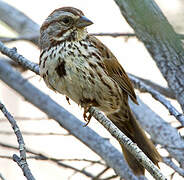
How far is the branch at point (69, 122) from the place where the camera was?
3957 mm

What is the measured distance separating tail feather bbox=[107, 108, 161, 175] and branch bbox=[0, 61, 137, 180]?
0.33ft

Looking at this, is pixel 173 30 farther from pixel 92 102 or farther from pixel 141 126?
pixel 141 126

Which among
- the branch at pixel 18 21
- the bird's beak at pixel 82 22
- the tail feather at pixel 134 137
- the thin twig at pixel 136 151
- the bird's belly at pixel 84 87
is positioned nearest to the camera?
the thin twig at pixel 136 151

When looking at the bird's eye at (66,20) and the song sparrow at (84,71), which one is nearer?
the song sparrow at (84,71)

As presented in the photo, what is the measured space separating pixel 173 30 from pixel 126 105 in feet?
5.81

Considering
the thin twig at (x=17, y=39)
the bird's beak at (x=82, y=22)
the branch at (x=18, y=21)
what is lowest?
the bird's beak at (x=82, y=22)

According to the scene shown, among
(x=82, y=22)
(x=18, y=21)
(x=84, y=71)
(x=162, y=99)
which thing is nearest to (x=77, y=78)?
(x=84, y=71)

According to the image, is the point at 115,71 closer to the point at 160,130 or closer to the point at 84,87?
the point at 84,87

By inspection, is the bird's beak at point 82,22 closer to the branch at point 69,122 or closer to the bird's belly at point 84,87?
the bird's belly at point 84,87

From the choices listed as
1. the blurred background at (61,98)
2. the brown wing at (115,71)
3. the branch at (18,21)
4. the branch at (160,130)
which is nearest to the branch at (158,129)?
the branch at (160,130)

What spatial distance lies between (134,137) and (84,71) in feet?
2.61

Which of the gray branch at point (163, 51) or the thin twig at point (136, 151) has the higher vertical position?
the gray branch at point (163, 51)

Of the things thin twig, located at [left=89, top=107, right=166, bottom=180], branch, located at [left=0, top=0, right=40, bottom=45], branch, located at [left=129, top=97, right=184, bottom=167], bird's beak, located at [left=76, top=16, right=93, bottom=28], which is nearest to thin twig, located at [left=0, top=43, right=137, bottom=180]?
branch, located at [left=129, top=97, right=184, bottom=167]

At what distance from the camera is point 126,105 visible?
4.09 meters
